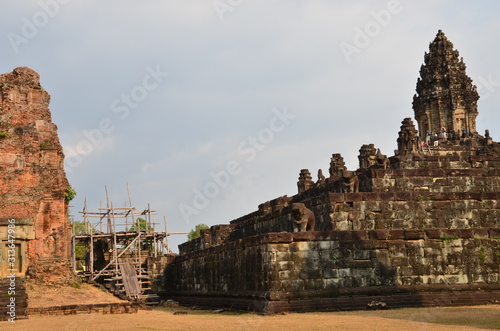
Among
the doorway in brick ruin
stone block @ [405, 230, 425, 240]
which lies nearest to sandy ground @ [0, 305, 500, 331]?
→ stone block @ [405, 230, 425, 240]

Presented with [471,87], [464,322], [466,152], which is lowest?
[464,322]

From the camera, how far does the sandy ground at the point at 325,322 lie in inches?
546

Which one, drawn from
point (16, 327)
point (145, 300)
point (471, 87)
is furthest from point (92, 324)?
point (471, 87)

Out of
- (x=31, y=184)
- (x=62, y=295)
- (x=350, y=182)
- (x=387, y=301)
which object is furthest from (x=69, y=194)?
(x=387, y=301)

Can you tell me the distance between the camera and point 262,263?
1872cm

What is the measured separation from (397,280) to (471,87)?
30225 millimetres

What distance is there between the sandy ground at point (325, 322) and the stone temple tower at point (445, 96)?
28.9 meters

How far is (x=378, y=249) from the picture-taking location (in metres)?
18.9

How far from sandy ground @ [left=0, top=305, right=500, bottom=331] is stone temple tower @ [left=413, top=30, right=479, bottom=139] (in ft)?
94.9

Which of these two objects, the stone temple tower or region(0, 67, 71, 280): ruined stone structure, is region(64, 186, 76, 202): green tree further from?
the stone temple tower

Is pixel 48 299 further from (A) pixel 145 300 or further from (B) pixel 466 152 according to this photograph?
(B) pixel 466 152

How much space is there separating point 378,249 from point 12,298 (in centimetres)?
1119

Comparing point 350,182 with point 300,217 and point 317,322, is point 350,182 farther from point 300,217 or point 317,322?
point 317,322

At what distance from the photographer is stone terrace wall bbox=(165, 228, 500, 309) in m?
18.3
